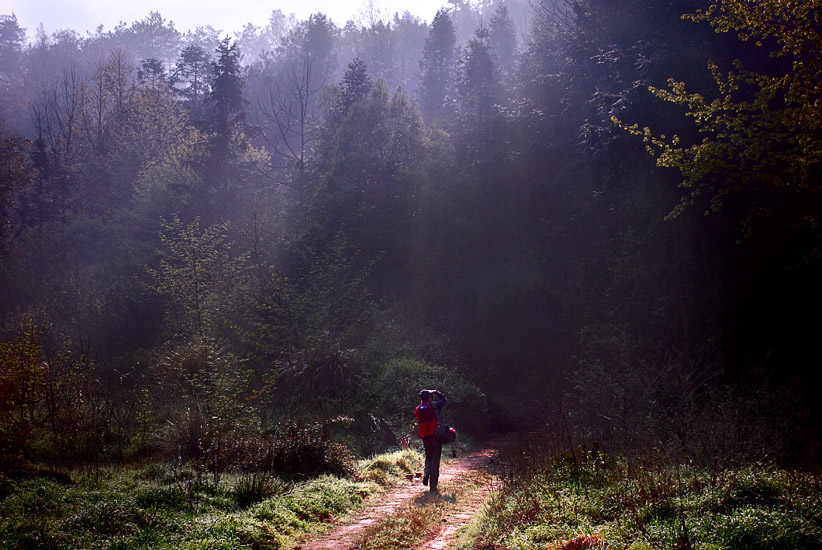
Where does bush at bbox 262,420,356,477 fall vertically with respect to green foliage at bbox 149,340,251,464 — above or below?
below

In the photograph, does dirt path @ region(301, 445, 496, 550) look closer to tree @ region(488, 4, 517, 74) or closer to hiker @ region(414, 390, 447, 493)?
hiker @ region(414, 390, 447, 493)

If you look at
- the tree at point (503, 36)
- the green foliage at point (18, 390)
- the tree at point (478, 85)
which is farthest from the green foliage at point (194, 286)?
the tree at point (503, 36)

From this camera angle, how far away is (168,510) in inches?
250

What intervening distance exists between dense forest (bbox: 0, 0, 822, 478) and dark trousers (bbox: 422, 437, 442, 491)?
5.38 ft

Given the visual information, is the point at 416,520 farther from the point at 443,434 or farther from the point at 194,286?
the point at 194,286

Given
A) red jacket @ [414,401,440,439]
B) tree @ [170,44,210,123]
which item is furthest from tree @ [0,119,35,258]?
red jacket @ [414,401,440,439]

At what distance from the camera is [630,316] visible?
790 inches

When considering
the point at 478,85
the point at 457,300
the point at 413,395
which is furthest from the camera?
the point at 478,85

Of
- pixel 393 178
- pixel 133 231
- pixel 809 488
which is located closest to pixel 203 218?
pixel 133 231

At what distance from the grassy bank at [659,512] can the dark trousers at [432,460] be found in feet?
7.62

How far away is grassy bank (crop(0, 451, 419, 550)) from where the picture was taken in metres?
5.48

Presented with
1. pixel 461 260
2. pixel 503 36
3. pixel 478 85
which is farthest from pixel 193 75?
pixel 461 260

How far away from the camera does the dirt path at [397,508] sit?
626 centimetres

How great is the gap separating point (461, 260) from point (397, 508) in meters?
19.7
